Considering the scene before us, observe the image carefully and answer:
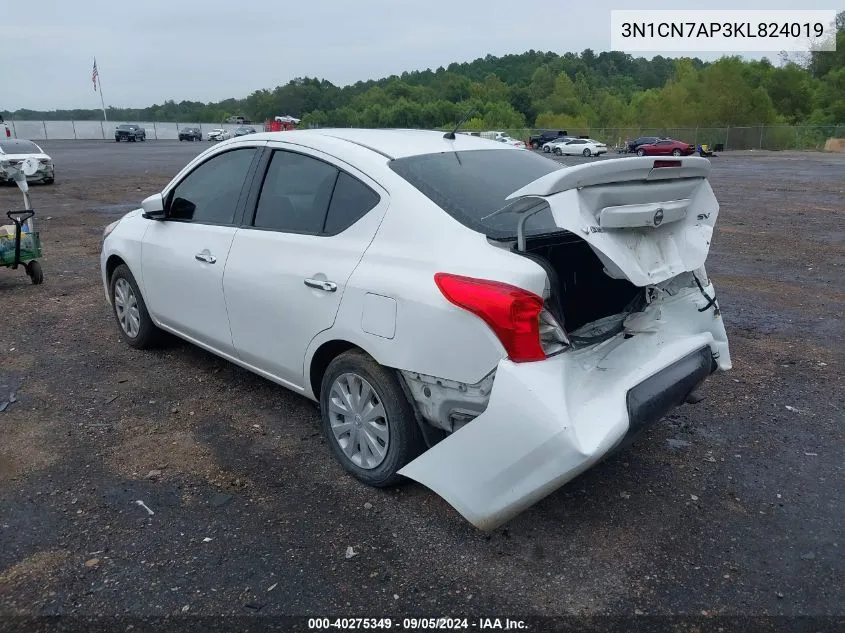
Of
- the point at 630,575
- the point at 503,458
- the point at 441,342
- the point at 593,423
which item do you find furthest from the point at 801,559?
the point at 441,342

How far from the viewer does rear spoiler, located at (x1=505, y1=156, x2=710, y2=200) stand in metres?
2.69

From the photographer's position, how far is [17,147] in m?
19.3

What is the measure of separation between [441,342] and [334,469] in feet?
3.94

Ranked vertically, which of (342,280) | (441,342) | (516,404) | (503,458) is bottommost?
(503,458)

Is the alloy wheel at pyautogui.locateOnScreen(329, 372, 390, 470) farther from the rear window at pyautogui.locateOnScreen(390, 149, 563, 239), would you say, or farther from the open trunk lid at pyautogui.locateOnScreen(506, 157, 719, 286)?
the open trunk lid at pyautogui.locateOnScreen(506, 157, 719, 286)

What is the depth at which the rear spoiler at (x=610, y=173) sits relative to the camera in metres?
2.69

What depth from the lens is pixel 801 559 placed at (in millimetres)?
2906

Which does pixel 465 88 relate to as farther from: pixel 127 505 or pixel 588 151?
pixel 127 505

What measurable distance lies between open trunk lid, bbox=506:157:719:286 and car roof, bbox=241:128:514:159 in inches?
35.2

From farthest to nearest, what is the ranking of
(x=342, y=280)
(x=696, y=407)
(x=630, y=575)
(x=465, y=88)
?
(x=465, y=88) → (x=696, y=407) → (x=342, y=280) → (x=630, y=575)

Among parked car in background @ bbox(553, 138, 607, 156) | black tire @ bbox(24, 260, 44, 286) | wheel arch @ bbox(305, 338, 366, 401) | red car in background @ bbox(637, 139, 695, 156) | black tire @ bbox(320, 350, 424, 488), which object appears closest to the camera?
black tire @ bbox(320, 350, 424, 488)

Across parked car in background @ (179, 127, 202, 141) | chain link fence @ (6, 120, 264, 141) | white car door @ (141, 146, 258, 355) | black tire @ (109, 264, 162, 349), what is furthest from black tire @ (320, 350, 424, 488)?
chain link fence @ (6, 120, 264, 141)

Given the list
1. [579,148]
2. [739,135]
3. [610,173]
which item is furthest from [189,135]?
[610,173]

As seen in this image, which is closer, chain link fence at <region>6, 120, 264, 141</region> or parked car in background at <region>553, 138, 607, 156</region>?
parked car in background at <region>553, 138, 607, 156</region>
